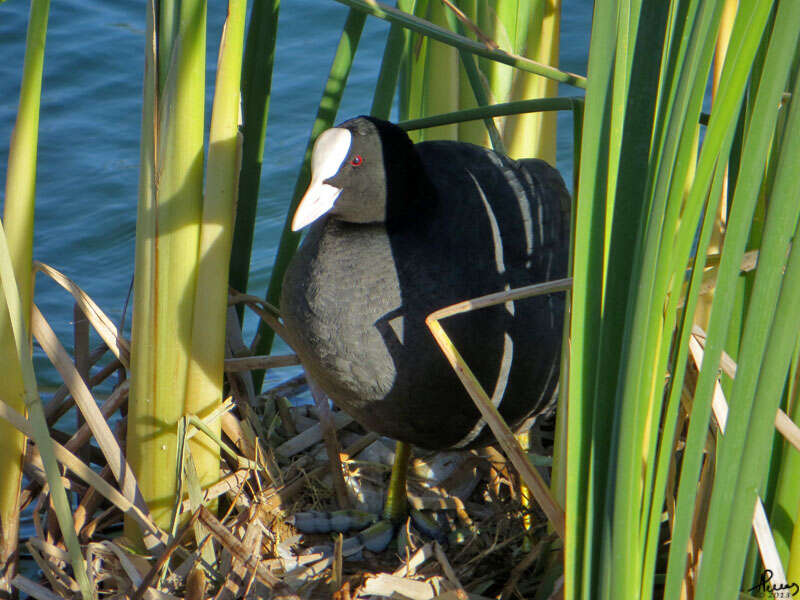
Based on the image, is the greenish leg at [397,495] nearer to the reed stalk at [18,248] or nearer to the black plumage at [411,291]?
the black plumage at [411,291]

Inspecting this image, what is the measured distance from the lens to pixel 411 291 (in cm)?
159

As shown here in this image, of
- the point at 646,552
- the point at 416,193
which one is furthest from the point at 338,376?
the point at 646,552

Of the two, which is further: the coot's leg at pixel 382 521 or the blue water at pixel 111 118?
the blue water at pixel 111 118

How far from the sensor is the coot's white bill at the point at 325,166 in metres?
1.58

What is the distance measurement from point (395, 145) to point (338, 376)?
427mm

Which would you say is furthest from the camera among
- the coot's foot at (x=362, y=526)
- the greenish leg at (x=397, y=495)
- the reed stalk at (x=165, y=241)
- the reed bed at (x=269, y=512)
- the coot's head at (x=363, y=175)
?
the greenish leg at (x=397, y=495)

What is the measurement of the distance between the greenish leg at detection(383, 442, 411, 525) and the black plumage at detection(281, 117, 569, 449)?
23cm

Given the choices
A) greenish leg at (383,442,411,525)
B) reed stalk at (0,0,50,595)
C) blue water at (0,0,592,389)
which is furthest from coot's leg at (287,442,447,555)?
blue water at (0,0,592,389)

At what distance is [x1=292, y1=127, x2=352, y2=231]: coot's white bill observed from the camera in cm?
158

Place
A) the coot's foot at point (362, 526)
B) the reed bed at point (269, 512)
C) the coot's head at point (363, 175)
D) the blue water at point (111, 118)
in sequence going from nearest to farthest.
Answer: the reed bed at point (269, 512), the coot's head at point (363, 175), the coot's foot at point (362, 526), the blue water at point (111, 118)

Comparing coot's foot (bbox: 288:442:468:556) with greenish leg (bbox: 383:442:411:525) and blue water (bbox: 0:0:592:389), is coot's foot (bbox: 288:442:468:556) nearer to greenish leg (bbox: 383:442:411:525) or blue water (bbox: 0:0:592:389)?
greenish leg (bbox: 383:442:411:525)

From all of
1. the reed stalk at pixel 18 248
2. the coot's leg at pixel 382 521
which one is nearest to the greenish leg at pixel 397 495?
the coot's leg at pixel 382 521

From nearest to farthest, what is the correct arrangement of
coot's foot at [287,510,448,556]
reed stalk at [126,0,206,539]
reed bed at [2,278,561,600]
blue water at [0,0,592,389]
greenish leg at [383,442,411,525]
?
reed stalk at [126,0,206,539] → reed bed at [2,278,561,600] → coot's foot at [287,510,448,556] → greenish leg at [383,442,411,525] → blue water at [0,0,592,389]

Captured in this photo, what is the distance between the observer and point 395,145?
165cm
